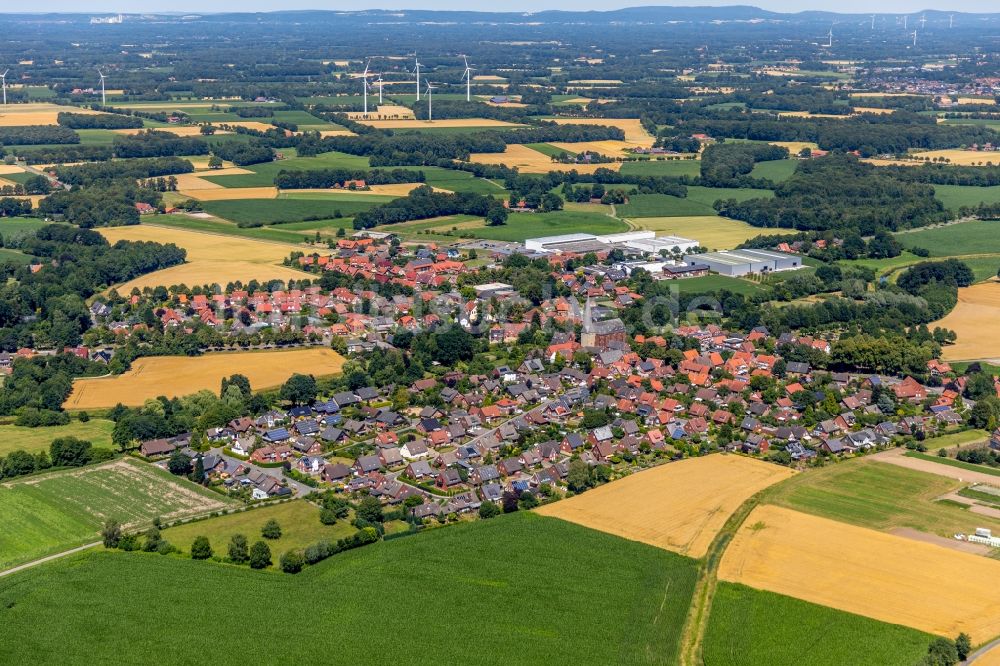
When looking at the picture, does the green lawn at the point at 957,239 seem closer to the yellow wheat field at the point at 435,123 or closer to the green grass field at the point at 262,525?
the green grass field at the point at 262,525

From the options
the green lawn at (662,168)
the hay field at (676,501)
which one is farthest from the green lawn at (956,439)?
the green lawn at (662,168)

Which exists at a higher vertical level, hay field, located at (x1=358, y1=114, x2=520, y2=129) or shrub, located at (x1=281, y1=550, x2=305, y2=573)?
hay field, located at (x1=358, y1=114, x2=520, y2=129)

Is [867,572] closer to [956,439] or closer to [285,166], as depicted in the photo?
[956,439]

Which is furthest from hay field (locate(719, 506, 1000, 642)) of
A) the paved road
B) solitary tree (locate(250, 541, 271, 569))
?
the paved road

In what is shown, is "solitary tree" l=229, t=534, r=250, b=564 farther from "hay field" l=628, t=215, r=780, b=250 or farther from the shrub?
"hay field" l=628, t=215, r=780, b=250

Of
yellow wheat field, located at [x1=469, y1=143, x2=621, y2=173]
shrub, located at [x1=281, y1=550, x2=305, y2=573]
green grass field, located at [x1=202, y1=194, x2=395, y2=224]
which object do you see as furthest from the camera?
yellow wheat field, located at [x1=469, y1=143, x2=621, y2=173]

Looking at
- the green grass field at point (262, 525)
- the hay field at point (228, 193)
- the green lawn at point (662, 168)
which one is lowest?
the green grass field at point (262, 525)
